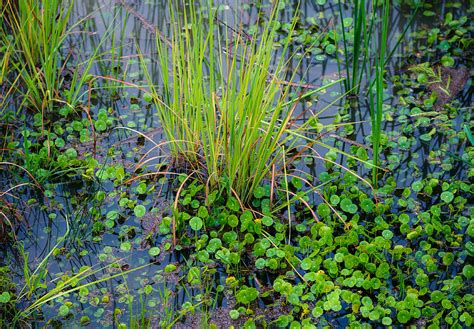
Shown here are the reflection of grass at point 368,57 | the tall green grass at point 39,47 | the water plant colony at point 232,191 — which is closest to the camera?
the water plant colony at point 232,191

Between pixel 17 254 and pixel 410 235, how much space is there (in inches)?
67.7

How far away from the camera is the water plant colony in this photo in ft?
10.1

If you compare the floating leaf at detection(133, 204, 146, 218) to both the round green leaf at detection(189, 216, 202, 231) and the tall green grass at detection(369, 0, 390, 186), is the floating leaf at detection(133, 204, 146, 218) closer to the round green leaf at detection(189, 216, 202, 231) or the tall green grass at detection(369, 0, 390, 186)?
the round green leaf at detection(189, 216, 202, 231)

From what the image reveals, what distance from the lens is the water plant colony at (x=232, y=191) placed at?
10.1ft

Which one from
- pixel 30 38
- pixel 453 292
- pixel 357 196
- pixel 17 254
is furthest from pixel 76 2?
pixel 453 292

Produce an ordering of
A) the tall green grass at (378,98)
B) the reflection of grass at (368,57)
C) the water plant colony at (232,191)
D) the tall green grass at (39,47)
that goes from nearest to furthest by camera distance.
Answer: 1. the water plant colony at (232,191)
2. the tall green grass at (378,98)
3. the reflection of grass at (368,57)
4. the tall green grass at (39,47)

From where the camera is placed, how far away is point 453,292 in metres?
3.08

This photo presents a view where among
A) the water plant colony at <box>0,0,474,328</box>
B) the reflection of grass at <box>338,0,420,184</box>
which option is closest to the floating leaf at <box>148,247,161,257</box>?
the water plant colony at <box>0,0,474,328</box>

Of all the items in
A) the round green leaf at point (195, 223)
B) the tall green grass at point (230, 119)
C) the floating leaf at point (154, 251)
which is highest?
the tall green grass at point (230, 119)

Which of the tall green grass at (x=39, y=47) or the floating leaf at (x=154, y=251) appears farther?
the tall green grass at (x=39, y=47)

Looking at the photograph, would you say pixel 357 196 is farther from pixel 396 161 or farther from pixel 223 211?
pixel 223 211

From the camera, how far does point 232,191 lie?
3.45 meters

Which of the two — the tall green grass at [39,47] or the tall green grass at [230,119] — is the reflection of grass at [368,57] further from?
the tall green grass at [39,47]

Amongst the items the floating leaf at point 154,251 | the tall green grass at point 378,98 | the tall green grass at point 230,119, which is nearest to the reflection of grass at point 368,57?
the tall green grass at point 378,98
